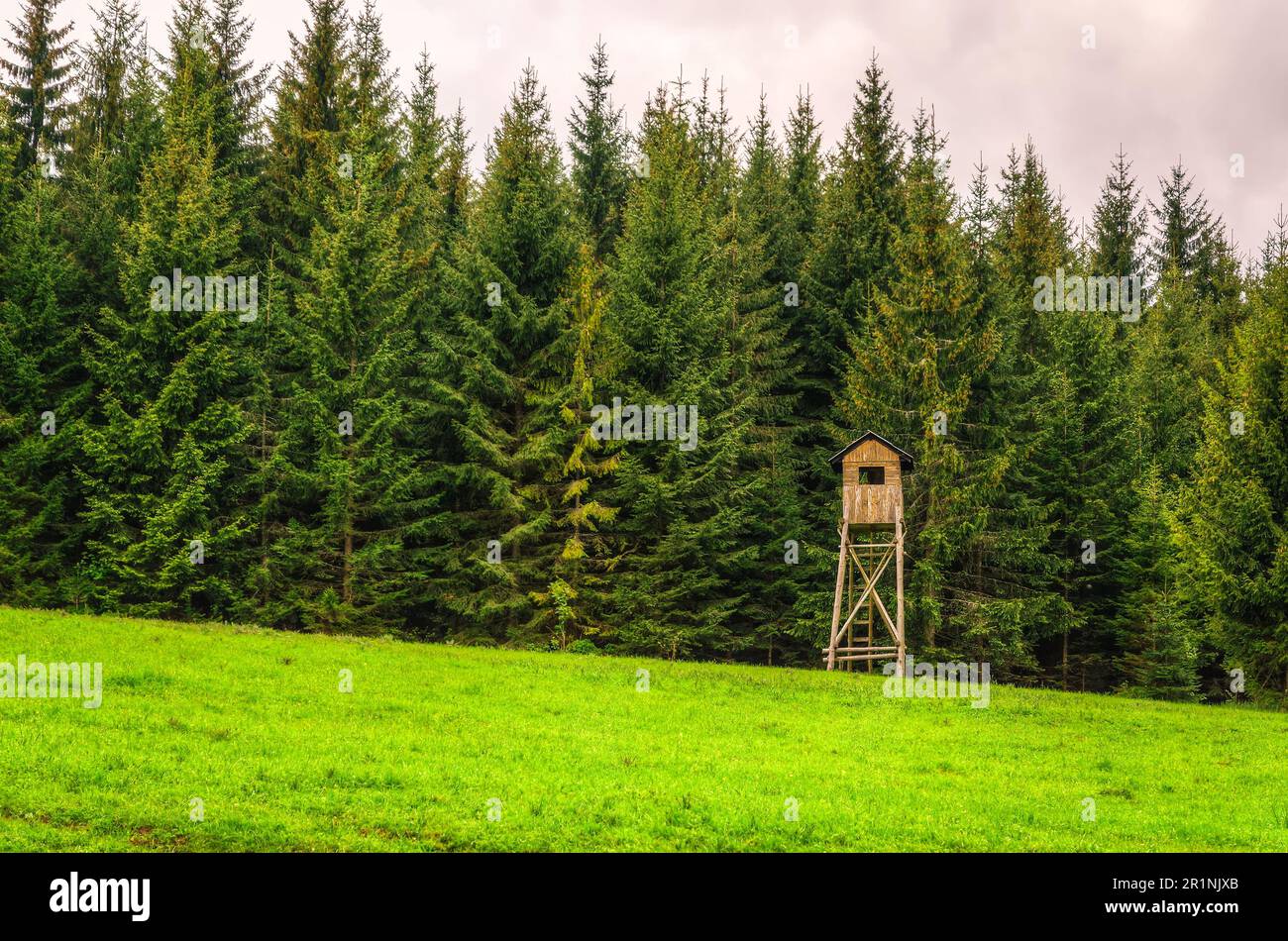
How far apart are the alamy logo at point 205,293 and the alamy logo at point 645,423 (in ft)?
41.1

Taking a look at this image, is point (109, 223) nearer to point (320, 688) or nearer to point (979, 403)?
point (320, 688)

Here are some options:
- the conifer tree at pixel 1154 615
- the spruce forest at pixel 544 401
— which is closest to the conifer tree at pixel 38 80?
the spruce forest at pixel 544 401

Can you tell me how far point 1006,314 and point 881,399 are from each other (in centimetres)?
630

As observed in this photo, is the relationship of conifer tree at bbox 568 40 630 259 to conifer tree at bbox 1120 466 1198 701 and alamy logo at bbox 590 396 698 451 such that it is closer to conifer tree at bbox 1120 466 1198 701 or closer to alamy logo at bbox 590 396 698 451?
alamy logo at bbox 590 396 698 451

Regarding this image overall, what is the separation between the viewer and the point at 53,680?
675 inches

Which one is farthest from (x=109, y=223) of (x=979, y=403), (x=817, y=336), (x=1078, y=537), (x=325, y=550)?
(x=1078, y=537)

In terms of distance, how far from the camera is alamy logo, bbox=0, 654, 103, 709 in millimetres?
16031

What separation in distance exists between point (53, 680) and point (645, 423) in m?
21.6

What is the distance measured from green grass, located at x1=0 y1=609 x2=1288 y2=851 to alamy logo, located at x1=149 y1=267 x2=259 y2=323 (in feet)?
40.5

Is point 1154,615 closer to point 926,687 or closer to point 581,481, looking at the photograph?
point 926,687
